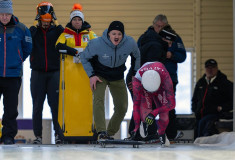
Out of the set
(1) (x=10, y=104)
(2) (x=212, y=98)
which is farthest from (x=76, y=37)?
(2) (x=212, y=98)

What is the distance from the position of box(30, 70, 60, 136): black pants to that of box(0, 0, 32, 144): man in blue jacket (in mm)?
472

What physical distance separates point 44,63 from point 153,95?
1.68 m

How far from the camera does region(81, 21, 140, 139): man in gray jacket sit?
23.5ft

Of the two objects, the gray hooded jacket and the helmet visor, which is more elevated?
the helmet visor

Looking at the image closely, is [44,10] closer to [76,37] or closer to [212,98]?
[76,37]

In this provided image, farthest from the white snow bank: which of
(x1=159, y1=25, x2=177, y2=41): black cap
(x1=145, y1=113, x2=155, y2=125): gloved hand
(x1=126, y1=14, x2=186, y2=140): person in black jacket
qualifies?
(x1=159, y1=25, x2=177, y2=41): black cap

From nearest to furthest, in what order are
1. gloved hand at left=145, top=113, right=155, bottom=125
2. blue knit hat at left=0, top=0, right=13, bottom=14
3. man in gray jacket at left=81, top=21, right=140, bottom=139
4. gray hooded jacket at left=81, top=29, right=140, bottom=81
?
gloved hand at left=145, top=113, right=155, bottom=125 < man in gray jacket at left=81, top=21, right=140, bottom=139 < gray hooded jacket at left=81, top=29, right=140, bottom=81 < blue knit hat at left=0, top=0, right=13, bottom=14

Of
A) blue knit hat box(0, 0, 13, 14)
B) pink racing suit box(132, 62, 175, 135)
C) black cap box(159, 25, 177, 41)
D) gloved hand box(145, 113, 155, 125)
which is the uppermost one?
blue knit hat box(0, 0, 13, 14)

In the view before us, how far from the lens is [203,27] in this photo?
12.4 m

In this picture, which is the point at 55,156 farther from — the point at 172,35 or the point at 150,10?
the point at 150,10

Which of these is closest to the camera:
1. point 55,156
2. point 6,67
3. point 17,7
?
point 55,156

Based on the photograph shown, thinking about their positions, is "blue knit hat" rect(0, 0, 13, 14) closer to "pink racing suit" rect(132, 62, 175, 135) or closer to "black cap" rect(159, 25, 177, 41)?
"pink racing suit" rect(132, 62, 175, 135)

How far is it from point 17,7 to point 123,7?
2194 mm

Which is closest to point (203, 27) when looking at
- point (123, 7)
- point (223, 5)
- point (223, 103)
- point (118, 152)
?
point (223, 5)
